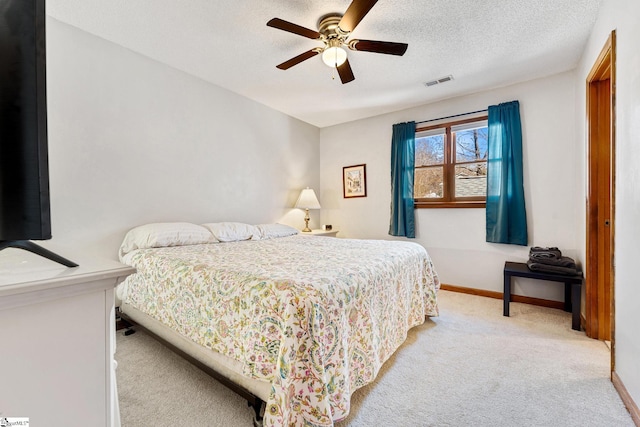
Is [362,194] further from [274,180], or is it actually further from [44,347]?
[44,347]

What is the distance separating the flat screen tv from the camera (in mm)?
596

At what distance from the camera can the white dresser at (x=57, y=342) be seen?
0.55 meters

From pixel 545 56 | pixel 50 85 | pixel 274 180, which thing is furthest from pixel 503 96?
pixel 50 85

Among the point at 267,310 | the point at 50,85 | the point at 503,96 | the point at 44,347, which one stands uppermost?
the point at 503,96

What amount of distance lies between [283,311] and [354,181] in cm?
347

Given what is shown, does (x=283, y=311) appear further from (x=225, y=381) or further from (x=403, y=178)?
(x=403, y=178)

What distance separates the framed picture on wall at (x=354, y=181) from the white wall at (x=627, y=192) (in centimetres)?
290

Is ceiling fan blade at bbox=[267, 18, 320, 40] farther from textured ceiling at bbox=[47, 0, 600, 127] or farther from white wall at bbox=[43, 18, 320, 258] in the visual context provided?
white wall at bbox=[43, 18, 320, 258]

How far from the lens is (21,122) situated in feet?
2.01

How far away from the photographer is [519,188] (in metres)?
3.06

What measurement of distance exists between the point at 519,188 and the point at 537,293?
3.86 feet

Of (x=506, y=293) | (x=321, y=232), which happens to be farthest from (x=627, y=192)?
(x=321, y=232)

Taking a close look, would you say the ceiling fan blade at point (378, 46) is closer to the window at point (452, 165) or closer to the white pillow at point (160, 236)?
the window at point (452, 165)

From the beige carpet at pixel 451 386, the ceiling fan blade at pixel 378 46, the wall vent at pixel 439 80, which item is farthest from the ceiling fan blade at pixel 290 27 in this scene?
the beige carpet at pixel 451 386
